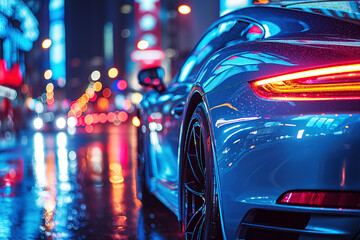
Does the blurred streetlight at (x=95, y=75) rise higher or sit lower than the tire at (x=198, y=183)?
higher

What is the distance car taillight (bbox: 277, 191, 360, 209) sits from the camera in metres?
2.03

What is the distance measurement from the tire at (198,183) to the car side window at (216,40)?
26.7 inches

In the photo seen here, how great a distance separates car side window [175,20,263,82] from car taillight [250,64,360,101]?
0.93 meters

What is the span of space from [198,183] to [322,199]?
1165mm

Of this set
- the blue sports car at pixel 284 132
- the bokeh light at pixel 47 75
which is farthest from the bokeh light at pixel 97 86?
the blue sports car at pixel 284 132

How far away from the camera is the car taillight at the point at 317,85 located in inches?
82.0

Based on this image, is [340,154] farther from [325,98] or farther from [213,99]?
[213,99]

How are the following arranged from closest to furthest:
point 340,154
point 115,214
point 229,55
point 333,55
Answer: point 340,154
point 333,55
point 229,55
point 115,214

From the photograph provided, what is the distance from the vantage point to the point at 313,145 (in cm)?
207

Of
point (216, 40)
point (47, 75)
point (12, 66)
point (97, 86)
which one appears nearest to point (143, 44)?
point (47, 75)

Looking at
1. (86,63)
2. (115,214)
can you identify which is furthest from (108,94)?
(115,214)

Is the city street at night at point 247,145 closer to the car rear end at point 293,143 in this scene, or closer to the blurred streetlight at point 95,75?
the car rear end at point 293,143

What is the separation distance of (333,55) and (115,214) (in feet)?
10.8

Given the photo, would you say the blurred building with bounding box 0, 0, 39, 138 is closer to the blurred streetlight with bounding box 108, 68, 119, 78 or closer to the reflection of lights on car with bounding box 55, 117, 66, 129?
the reflection of lights on car with bounding box 55, 117, 66, 129
